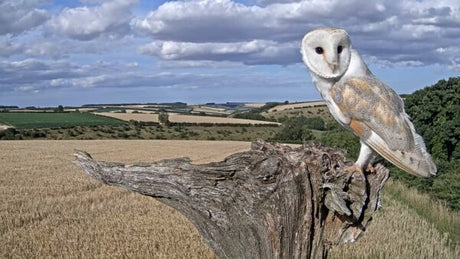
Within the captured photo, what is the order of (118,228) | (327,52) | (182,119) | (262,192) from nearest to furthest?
1. (262,192)
2. (327,52)
3. (118,228)
4. (182,119)

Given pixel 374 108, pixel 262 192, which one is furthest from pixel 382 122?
pixel 262 192

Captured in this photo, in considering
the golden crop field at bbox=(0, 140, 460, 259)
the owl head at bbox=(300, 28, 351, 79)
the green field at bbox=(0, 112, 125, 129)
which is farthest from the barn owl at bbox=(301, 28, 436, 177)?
the green field at bbox=(0, 112, 125, 129)

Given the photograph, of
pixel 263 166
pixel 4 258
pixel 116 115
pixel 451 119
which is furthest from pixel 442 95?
pixel 116 115

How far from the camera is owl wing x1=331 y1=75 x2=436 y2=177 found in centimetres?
606

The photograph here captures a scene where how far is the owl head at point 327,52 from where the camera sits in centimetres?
580

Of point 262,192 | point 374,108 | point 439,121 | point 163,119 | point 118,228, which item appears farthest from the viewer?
point 163,119

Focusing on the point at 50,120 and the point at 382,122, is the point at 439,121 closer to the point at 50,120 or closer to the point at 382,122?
the point at 382,122

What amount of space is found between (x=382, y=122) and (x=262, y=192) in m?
1.62

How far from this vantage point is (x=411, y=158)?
19.8ft

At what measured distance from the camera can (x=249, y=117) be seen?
315 ft

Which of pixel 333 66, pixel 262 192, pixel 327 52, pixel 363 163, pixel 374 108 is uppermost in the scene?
pixel 327 52

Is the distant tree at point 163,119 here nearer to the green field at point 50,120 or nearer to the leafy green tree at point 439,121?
the green field at point 50,120

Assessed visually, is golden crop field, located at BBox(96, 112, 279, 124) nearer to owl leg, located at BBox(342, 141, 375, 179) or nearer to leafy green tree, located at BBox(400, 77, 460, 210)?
leafy green tree, located at BBox(400, 77, 460, 210)

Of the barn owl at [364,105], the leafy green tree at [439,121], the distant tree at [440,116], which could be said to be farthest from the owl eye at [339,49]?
the distant tree at [440,116]
